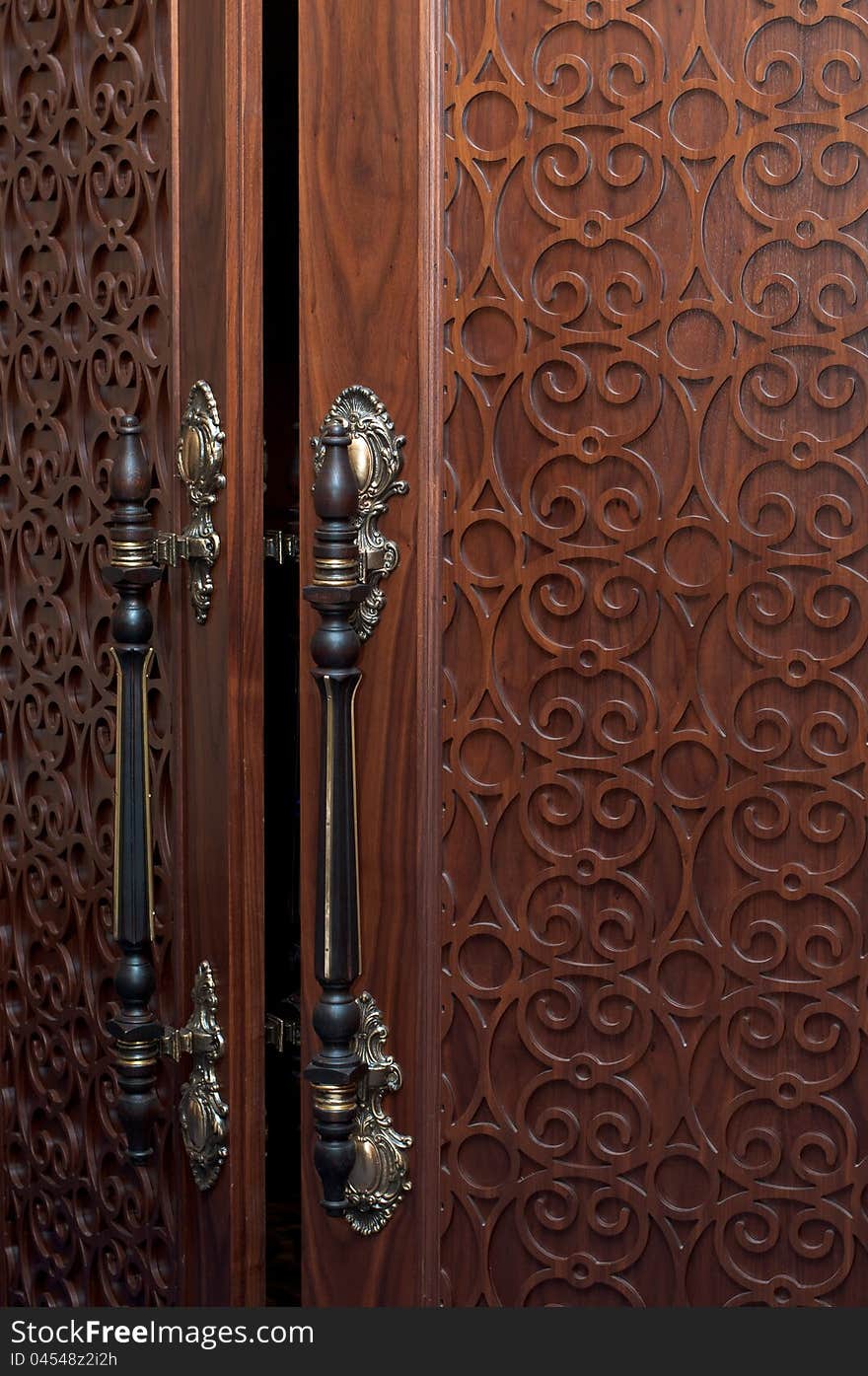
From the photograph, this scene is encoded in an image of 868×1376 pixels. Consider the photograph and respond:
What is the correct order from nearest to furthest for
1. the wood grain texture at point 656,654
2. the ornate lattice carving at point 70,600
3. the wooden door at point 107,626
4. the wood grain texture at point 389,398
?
the wood grain texture at point 656,654, the wood grain texture at point 389,398, the wooden door at point 107,626, the ornate lattice carving at point 70,600

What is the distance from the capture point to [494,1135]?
133 cm

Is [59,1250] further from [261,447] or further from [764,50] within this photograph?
[764,50]

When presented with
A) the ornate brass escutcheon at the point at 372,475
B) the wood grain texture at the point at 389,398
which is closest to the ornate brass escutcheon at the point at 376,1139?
the wood grain texture at the point at 389,398

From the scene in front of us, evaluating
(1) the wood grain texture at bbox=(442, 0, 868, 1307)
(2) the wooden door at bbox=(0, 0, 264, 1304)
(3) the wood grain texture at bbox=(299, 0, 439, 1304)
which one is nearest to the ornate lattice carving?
(2) the wooden door at bbox=(0, 0, 264, 1304)

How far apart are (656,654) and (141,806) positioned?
53cm

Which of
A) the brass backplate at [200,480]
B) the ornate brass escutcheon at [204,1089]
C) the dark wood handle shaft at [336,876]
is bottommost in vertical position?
the ornate brass escutcheon at [204,1089]

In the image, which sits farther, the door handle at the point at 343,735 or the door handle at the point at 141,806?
the door handle at the point at 141,806

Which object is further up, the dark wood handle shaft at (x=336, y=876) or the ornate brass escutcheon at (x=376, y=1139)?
the dark wood handle shaft at (x=336, y=876)

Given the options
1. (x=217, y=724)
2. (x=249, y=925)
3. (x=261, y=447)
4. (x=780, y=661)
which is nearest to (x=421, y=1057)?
(x=249, y=925)

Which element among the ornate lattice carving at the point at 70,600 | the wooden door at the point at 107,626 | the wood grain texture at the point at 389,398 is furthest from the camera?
the ornate lattice carving at the point at 70,600

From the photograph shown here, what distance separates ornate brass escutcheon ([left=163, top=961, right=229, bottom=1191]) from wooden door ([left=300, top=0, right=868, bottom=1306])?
0.57 feet

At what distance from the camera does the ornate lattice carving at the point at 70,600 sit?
152 centimetres

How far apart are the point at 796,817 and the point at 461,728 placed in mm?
302

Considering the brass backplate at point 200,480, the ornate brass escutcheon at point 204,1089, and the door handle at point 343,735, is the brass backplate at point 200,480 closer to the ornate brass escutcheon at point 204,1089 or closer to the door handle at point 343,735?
the door handle at point 343,735
